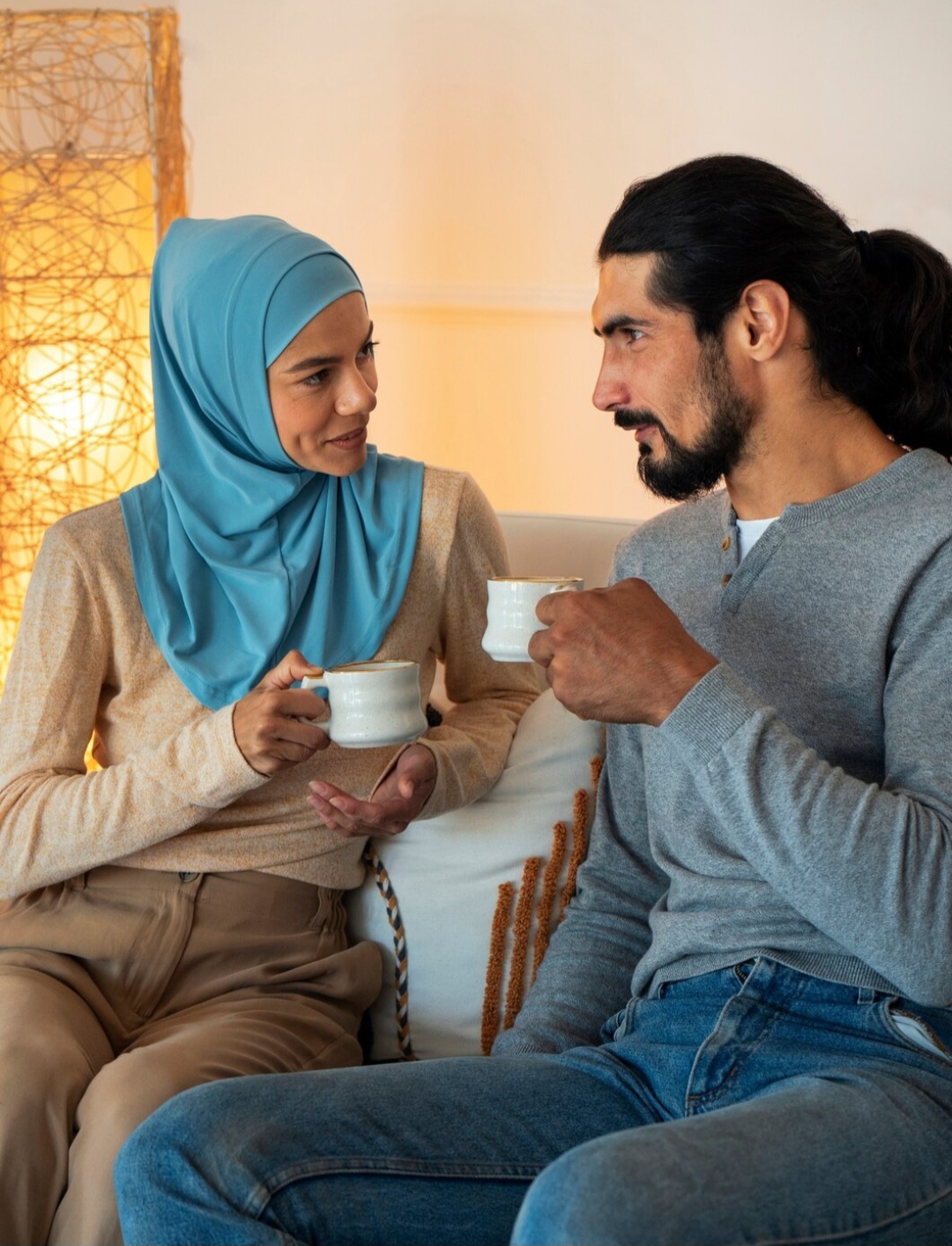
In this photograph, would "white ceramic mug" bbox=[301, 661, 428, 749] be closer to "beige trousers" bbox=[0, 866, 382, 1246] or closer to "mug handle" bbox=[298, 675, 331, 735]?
"mug handle" bbox=[298, 675, 331, 735]

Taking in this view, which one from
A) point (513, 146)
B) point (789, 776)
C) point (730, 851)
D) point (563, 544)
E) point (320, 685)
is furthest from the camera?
point (513, 146)

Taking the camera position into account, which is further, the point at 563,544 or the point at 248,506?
the point at 563,544

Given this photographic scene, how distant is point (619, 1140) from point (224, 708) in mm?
742

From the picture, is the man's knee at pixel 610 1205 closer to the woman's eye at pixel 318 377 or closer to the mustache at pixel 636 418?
the mustache at pixel 636 418

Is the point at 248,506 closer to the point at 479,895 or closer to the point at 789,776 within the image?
the point at 479,895

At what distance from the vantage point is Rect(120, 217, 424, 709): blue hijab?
1737mm

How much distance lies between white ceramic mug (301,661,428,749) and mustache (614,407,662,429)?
0.38 meters

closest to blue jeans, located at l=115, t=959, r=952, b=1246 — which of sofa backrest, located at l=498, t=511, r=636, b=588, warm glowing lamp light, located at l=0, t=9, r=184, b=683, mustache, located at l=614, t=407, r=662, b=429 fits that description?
mustache, located at l=614, t=407, r=662, b=429

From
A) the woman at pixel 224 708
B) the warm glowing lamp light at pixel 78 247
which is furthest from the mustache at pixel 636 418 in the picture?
the warm glowing lamp light at pixel 78 247

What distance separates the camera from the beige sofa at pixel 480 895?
1.70 meters

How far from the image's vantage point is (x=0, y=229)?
10.9 ft

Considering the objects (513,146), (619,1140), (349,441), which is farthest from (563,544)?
(513,146)

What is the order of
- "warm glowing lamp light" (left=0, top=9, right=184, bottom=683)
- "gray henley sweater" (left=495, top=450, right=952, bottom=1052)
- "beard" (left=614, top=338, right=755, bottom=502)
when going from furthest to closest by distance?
"warm glowing lamp light" (left=0, top=9, right=184, bottom=683)
"beard" (left=614, top=338, right=755, bottom=502)
"gray henley sweater" (left=495, top=450, right=952, bottom=1052)

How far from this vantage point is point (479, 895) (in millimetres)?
1724
